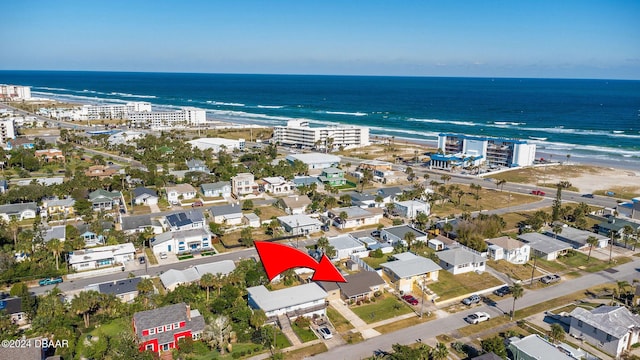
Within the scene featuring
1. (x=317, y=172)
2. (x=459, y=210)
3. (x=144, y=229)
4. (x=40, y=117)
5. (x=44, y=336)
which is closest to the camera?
(x=44, y=336)

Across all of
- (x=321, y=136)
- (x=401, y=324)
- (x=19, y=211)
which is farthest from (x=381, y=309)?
(x=321, y=136)

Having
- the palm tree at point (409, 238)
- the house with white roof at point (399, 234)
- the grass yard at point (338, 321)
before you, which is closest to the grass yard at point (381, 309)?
the grass yard at point (338, 321)

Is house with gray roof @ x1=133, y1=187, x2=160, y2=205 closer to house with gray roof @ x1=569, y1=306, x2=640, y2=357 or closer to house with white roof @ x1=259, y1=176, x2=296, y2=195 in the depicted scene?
house with white roof @ x1=259, y1=176, x2=296, y2=195

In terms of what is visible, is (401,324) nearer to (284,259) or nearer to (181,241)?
(284,259)

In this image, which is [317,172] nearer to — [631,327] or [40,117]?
[631,327]

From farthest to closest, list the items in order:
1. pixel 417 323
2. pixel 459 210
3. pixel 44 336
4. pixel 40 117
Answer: pixel 40 117
pixel 459 210
pixel 417 323
pixel 44 336

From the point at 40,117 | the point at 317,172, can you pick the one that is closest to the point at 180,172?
the point at 317,172
